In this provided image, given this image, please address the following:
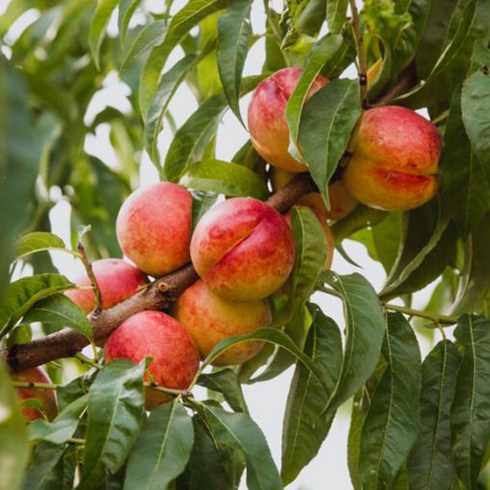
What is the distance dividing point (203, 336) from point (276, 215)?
16 cm

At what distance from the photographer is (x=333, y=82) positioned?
3.75 feet

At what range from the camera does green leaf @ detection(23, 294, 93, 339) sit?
104 centimetres

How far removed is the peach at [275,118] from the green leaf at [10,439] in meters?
0.71

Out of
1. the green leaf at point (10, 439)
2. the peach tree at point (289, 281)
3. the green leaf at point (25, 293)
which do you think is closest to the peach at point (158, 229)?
the peach tree at point (289, 281)

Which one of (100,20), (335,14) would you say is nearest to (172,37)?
(100,20)

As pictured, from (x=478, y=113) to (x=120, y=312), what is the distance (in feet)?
1.45

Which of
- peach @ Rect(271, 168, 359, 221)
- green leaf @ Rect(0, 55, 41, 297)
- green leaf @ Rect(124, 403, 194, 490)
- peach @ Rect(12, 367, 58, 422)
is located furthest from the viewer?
peach @ Rect(271, 168, 359, 221)

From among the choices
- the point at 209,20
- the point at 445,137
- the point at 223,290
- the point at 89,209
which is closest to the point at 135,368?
the point at 223,290

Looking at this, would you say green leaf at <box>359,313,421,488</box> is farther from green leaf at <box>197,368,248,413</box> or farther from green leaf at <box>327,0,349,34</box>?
green leaf at <box>327,0,349,34</box>

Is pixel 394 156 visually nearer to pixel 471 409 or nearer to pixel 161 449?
pixel 471 409

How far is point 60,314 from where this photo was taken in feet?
3.44

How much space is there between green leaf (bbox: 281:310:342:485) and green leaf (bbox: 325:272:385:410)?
0.07 metres

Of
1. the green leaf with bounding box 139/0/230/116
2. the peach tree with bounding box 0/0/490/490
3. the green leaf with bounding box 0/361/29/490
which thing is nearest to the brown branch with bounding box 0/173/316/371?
the peach tree with bounding box 0/0/490/490

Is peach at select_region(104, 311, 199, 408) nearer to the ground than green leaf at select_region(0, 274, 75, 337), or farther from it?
nearer to the ground
